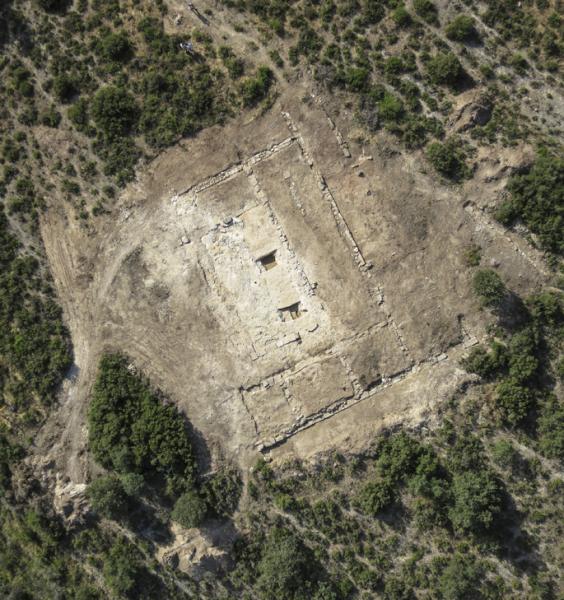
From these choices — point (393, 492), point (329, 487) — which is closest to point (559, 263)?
point (393, 492)

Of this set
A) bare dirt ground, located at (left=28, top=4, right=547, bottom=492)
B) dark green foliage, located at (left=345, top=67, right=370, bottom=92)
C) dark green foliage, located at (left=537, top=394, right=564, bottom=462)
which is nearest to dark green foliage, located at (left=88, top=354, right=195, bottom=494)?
bare dirt ground, located at (left=28, top=4, right=547, bottom=492)

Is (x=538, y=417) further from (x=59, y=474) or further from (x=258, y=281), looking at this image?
(x=59, y=474)

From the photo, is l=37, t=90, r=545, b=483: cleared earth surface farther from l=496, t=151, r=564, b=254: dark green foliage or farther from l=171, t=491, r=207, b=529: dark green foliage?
l=171, t=491, r=207, b=529: dark green foliage

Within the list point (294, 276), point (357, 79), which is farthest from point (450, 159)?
point (294, 276)

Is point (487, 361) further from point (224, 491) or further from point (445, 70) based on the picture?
point (224, 491)

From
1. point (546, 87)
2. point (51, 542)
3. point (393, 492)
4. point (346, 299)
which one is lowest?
point (393, 492)

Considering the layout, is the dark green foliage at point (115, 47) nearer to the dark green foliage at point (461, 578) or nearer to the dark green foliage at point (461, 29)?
the dark green foliage at point (461, 29)

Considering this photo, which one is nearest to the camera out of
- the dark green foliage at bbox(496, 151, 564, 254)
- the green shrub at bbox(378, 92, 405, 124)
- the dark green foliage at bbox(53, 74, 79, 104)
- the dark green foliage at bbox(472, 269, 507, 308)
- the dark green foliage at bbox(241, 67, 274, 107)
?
the dark green foliage at bbox(472, 269, 507, 308)
